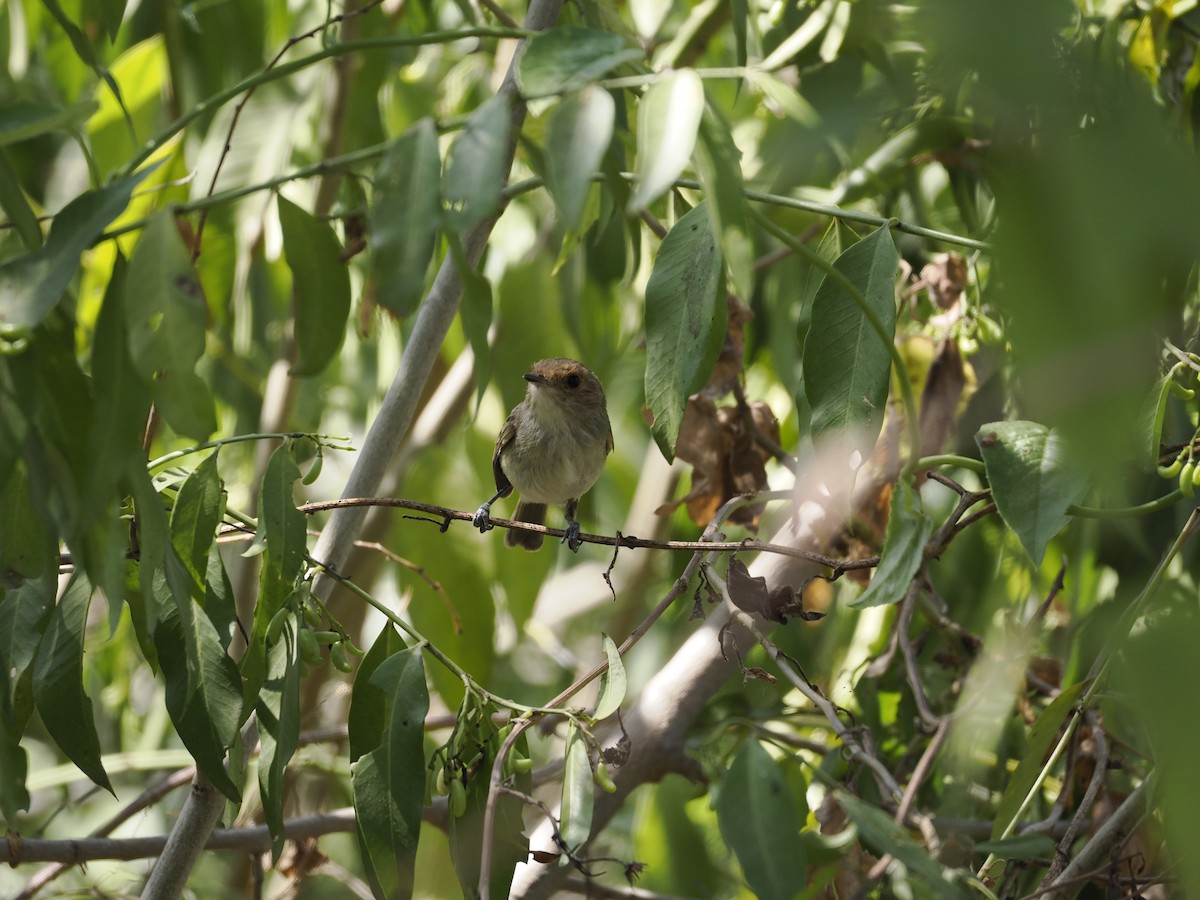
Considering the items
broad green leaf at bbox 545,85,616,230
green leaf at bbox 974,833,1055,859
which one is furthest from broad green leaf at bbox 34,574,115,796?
green leaf at bbox 974,833,1055,859

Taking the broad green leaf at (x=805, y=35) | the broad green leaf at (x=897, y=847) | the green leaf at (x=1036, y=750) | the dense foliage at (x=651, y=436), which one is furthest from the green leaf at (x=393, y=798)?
the broad green leaf at (x=805, y=35)

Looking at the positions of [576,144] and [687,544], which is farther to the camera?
[687,544]

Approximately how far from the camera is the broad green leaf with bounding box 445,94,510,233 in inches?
53.7

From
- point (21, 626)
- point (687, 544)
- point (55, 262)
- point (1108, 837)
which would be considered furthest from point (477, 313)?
point (1108, 837)

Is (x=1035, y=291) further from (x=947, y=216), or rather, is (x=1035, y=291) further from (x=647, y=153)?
(x=947, y=216)

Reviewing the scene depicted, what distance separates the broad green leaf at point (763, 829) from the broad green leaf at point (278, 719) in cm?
81

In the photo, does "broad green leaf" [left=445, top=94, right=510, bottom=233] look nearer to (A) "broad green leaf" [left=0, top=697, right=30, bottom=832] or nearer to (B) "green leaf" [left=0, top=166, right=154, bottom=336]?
(B) "green leaf" [left=0, top=166, right=154, bottom=336]

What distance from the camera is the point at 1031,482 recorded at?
207 centimetres

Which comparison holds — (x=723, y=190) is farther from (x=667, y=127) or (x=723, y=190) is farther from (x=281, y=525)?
(x=281, y=525)

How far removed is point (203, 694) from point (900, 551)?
1.26 meters

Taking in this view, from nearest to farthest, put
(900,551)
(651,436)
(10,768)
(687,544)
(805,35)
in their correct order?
(900,551) → (10,768) → (687,544) → (651,436) → (805,35)

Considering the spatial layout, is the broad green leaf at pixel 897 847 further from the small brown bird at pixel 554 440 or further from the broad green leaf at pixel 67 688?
the small brown bird at pixel 554 440

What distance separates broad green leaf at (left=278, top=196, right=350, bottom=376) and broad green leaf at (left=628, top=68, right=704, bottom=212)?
1018 millimetres

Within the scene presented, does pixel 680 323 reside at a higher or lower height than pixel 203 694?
higher
